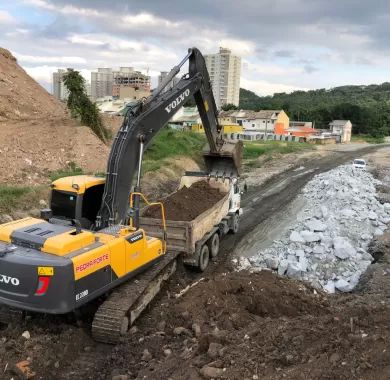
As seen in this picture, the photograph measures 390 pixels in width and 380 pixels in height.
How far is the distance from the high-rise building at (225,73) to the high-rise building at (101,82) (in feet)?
97.3

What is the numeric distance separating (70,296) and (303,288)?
501cm

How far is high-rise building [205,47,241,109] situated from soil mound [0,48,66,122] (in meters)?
106

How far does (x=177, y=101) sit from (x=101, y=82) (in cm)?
12192

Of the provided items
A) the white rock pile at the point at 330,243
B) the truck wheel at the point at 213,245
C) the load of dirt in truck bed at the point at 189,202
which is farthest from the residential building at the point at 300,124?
the truck wheel at the point at 213,245

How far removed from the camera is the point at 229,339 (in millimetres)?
6301

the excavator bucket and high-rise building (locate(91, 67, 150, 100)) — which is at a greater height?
high-rise building (locate(91, 67, 150, 100))

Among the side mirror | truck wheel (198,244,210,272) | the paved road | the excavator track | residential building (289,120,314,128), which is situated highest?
residential building (289,120,314,128)

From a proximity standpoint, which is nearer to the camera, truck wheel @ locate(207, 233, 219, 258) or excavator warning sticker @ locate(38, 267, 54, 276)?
excavator warning sticker @ locate(38, 267, 54, 276)

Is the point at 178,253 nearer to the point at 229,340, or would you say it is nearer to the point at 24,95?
the point at 229,340

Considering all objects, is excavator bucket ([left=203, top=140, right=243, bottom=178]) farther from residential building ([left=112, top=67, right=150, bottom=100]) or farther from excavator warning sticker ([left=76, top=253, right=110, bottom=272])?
residential building ([left=112, top=67, right=150, bottom=100])

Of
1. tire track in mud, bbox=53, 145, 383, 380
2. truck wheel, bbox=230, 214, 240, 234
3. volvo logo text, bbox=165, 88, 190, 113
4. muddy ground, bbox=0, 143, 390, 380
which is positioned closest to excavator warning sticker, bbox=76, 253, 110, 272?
muddy ground, bbox=0, 143, 390, 380

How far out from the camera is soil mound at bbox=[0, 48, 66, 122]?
2500 cm

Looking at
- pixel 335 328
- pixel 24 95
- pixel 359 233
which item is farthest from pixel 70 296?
pixel 24 95

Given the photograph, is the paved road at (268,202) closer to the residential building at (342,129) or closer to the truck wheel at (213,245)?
the truck wheel at (213,245)
